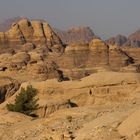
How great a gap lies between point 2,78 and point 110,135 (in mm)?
38010

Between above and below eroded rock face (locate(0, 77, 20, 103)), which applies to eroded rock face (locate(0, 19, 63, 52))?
above

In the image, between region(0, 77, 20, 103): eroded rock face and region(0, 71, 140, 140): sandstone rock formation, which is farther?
region(0, 77, 20, 103): eroded rock face

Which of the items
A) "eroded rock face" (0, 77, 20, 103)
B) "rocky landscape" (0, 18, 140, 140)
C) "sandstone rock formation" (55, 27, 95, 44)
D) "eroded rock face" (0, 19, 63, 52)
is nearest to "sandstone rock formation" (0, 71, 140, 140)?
"rocky landscape" (0, 18, 140, 140)

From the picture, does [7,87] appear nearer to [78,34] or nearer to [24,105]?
[24,105]

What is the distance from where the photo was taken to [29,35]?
296 ft

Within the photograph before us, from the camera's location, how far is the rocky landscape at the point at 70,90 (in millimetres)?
12977

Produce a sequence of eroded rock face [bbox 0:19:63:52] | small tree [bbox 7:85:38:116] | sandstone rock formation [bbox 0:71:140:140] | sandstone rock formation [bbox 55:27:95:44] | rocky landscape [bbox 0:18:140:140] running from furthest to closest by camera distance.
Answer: sandstone rock formation [bbox 55:27:95:44]
eroded rock face [bbox 0:19:63:52]
small tree [bbox 7:85:38:116]
rocky landscape [bbox 0:18:140:140]
sandstone rock formation [bbox 0:71:140:140]

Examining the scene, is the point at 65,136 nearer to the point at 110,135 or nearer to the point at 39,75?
the point at 110,135

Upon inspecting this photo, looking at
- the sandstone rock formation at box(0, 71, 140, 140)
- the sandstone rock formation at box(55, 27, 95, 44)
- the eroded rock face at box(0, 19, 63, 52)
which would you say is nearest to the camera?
the sandstone rock formation at box(0, 71, 140, 140)

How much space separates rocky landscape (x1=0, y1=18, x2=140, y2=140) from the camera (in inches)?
511

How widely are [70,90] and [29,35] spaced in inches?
2286

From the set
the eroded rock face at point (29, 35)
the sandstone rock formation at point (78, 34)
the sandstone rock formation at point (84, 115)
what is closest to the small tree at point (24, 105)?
the sandstone rock formation at point (84, 115)

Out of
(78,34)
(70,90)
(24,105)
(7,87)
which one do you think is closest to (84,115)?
(24,105)

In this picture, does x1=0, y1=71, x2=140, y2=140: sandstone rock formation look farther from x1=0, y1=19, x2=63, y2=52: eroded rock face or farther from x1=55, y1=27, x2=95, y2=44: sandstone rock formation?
x1=55, y1=27, x2=95, y2=44: sandstone rock formation
